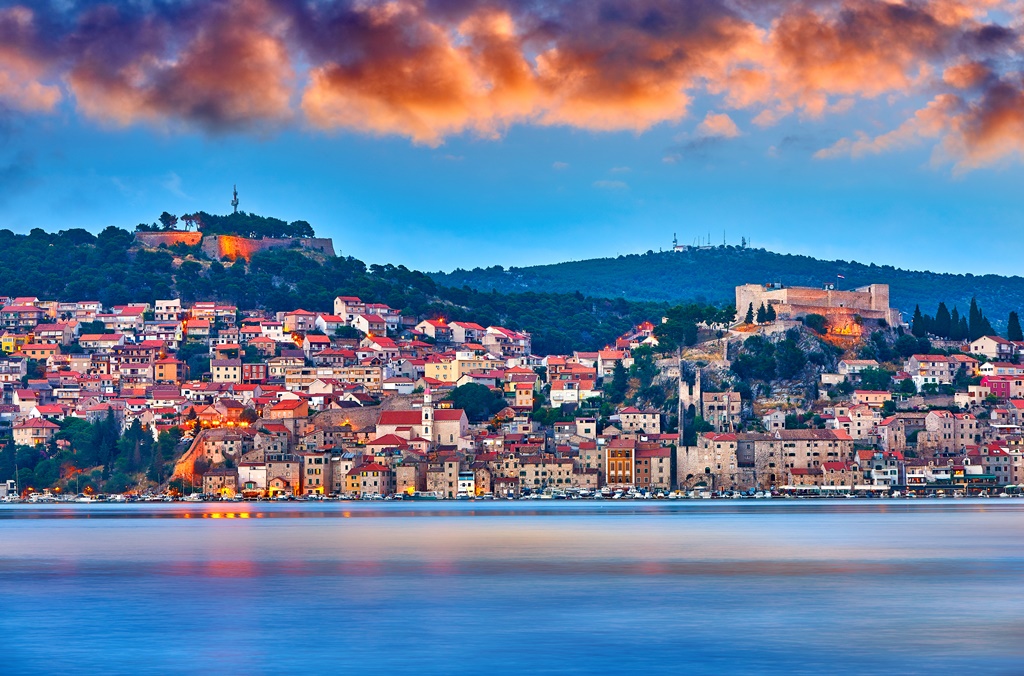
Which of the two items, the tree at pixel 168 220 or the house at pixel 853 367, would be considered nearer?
the house at pixel 853 367

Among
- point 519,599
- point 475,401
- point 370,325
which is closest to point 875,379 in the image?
point 475,401

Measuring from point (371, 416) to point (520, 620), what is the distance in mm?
77862

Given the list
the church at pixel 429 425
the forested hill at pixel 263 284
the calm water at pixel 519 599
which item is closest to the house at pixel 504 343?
the forested hill at pixel 263 284

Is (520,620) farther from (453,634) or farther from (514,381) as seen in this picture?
(514,381)

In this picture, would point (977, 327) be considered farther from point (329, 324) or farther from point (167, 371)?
point (167, 371)

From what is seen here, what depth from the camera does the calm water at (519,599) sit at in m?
25.4

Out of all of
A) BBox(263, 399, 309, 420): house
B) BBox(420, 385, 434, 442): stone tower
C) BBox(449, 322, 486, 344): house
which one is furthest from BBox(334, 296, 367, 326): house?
BBox(420, 385, 434, 442): stone tower

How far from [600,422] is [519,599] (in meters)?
72.7

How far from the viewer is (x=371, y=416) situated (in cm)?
10775

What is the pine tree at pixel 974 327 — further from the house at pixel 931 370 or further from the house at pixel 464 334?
the house at pixel 464 334

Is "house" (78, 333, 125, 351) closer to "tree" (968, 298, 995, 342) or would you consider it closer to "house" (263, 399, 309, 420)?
"house" (263, 399, 309, 420)

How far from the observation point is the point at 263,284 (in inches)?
6137

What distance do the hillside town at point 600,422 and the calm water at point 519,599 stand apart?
34.2 metres

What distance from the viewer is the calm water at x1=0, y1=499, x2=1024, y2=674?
25375mm
